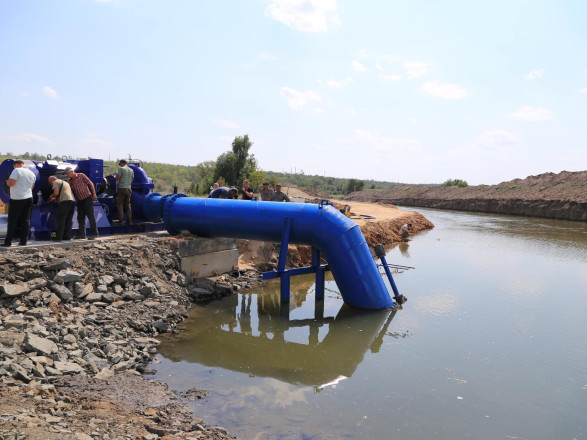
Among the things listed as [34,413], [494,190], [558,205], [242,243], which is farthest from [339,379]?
[494,190]

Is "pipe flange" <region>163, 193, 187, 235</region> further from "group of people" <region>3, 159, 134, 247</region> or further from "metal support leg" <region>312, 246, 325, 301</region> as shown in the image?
"metal support leg" <region>312, 246, 325, 301</region>

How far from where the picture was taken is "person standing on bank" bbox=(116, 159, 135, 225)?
1171 cm

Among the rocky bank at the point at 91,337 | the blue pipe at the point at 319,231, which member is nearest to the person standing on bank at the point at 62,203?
the rocky bank at the point at 91,337

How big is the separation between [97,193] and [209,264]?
11.1 ft

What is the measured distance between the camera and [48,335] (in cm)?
693

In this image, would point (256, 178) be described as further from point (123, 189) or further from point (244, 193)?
point (123, 189)

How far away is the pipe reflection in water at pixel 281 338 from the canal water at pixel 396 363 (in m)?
0.04

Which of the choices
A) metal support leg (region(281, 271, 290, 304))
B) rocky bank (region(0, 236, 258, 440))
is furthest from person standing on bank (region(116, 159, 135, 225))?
metal support leg (region(281, 271, 290, 304))

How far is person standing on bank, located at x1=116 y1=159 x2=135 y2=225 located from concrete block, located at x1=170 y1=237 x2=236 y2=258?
6.22 ft

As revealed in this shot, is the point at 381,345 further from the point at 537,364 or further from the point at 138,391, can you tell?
the point at 138,391

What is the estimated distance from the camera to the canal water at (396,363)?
600cm

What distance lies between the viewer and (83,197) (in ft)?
33.5

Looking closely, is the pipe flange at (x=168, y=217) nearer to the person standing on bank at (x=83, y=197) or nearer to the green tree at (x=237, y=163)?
the person standing on bank at (x=83, y=197)

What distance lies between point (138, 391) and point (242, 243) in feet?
26.4
